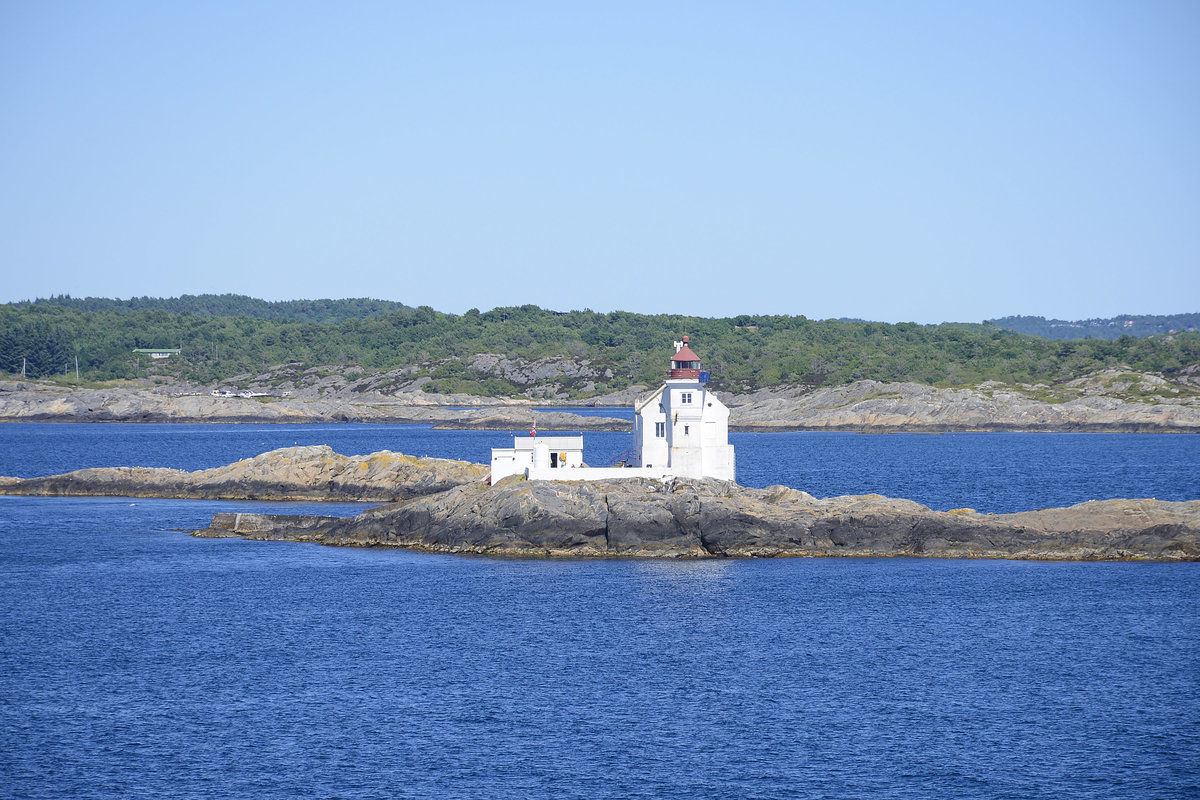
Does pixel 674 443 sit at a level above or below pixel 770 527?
above

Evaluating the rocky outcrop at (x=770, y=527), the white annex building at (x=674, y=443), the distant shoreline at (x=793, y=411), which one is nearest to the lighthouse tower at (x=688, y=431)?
the white annex building at (x=674, y=443)

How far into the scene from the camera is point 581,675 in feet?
106

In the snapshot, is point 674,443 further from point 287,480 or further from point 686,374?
point 287,480

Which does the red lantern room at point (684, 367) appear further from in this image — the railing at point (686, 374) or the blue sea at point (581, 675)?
the blue sea at point (581, 675)

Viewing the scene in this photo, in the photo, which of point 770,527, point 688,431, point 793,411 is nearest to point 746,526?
point 770,527

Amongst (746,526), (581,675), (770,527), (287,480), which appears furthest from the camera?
(287,480)

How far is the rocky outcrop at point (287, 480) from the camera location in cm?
6775

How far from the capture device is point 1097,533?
Result: 48.1 metres

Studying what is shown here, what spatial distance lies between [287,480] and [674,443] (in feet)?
90.7

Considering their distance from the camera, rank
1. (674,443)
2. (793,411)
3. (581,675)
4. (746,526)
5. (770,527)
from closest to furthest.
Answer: (581,675), (746,526), (770,527), (674,443), (793,411)

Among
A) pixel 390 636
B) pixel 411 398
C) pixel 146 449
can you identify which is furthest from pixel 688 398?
pixel 411 398

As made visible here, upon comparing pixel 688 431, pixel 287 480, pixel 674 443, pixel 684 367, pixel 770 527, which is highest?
pixel 684 367

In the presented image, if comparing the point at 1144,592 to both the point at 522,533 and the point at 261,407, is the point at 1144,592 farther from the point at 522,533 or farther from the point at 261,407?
the point at 261,407

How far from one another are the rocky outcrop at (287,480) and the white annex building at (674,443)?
41.1ft
